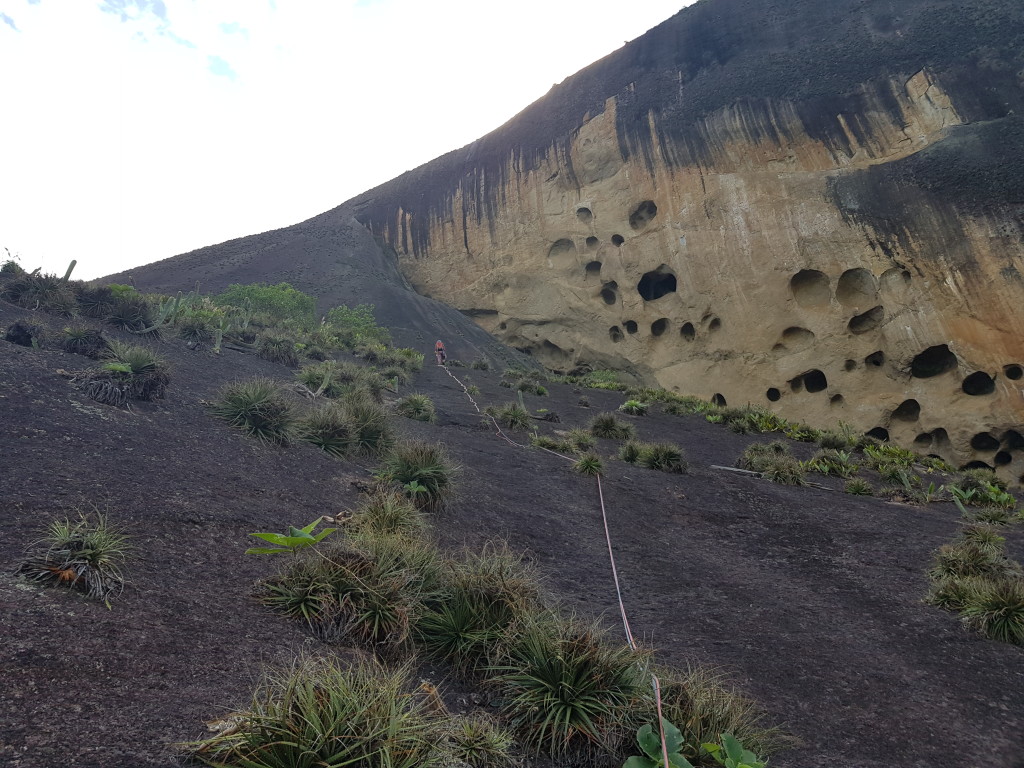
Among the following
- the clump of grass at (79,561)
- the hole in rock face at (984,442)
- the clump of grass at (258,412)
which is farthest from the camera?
the hole in rock face at (984,442)

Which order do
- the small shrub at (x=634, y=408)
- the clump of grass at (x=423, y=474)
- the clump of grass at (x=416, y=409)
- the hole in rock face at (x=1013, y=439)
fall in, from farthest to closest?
the small shrub at (x=634, y=408)
the hole in rock face at (x=1013, y=439)
the clump of grass at (x=416, y=409)
the clump of grass at (x=423, y=474)

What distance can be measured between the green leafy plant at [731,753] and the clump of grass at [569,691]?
1.34 ft

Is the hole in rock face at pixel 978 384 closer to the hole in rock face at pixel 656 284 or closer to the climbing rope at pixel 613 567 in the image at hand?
the hole in rock face at pixel 656 284

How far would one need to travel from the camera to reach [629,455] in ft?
43.8

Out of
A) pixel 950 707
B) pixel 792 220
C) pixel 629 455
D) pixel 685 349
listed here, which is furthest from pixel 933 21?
pixel 950 707

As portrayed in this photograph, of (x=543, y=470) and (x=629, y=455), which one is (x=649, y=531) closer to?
(x=543, y=470)

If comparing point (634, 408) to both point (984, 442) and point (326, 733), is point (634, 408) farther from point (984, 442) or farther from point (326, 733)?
point (326, 733)

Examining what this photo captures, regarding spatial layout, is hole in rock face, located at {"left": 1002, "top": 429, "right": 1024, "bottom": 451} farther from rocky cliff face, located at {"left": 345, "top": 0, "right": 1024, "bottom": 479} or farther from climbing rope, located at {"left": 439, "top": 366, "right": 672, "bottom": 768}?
climbing rope, located at {"left": 439, "top": 366, "right": 672, "bottom": 768}

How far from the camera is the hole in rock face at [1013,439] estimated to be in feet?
63.6

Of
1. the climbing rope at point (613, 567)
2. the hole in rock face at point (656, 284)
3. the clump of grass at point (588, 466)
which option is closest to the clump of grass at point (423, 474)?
the climbing rope at point (613, 567)

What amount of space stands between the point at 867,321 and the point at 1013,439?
614 cm

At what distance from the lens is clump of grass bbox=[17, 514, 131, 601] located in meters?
3.51

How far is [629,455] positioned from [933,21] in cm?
2326

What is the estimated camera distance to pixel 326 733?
2.45 m
